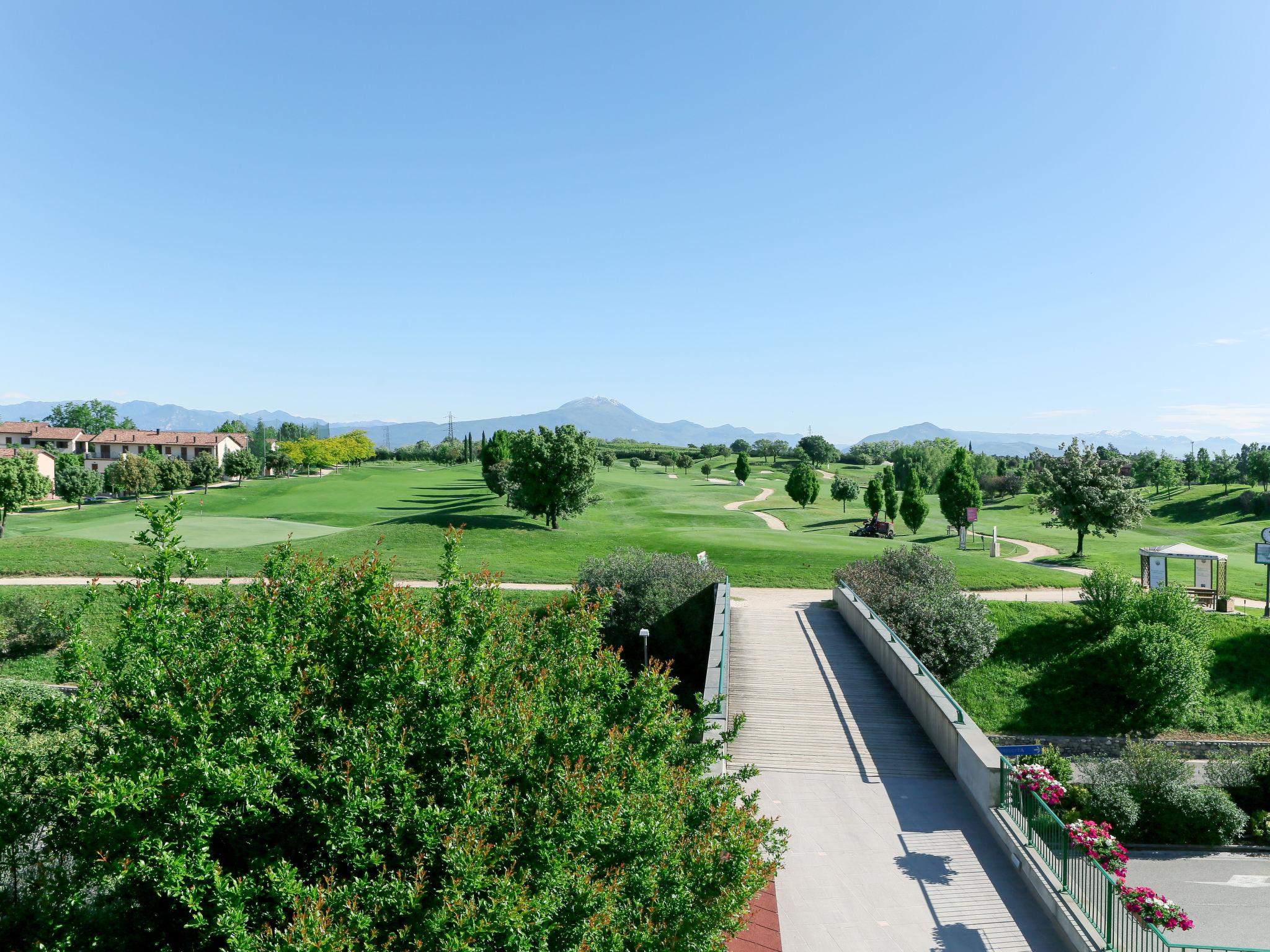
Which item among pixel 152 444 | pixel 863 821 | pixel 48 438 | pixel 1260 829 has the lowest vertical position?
pixel 1260 829

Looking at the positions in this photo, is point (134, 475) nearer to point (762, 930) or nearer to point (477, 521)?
point (477, 521)

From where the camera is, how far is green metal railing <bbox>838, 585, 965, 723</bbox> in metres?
15.5

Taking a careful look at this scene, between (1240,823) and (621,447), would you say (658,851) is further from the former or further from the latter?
(621,447)

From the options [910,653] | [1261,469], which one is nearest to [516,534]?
[910,653]

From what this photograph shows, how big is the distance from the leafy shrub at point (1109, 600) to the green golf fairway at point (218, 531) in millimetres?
34658

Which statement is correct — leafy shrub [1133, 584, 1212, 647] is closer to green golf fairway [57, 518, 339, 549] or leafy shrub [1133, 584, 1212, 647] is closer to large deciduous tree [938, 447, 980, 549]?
large deciduous tree [938, 447, 980, 549]

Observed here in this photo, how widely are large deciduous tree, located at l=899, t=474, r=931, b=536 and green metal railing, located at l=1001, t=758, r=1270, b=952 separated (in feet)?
123

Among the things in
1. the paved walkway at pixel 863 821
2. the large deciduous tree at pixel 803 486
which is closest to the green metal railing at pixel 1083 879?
the paved walkway at pixel 863 821

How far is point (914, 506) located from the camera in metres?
48.6

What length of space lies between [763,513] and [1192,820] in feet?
144

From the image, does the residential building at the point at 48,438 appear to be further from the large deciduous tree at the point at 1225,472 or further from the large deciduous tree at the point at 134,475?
the large deciduous tree at the point at 1225,472

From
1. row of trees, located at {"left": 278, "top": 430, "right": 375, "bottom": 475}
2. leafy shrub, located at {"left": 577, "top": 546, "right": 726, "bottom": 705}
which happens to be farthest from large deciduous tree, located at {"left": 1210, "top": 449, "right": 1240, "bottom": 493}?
row of trees, located at {"left": 278, "top": 430, "right": 375, "bottom": 475}

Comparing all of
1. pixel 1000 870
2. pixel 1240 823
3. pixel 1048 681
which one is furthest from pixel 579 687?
pixel 1048 681

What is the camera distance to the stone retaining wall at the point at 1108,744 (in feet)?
69.8
